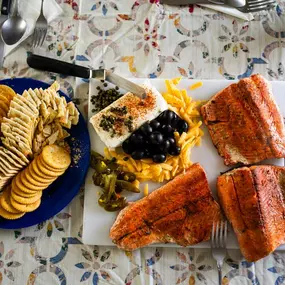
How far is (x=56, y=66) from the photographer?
8.43ft

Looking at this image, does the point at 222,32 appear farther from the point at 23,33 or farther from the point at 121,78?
the point at 23,33

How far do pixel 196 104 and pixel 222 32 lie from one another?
499 millimetres

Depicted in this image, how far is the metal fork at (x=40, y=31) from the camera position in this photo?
269 cm

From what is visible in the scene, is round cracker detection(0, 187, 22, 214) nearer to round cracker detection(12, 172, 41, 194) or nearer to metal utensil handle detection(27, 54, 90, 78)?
round cracker detection(12, 172, 41, 194)

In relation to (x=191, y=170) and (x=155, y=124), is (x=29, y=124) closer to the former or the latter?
(x=155, y=124)

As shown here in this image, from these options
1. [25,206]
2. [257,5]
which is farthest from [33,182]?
[257,5]

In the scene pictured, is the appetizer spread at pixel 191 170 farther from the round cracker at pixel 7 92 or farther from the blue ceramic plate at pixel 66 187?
the round cracker at pixel 7 92

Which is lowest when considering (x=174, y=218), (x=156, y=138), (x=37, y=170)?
(x=174, y=218)

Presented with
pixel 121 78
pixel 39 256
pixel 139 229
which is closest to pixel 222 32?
pixel 121 78

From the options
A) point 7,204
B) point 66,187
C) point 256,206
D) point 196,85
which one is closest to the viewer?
point 256,206

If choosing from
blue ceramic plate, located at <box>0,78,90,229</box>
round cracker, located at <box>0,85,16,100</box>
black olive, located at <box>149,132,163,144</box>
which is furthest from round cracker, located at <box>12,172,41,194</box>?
black olive, located at <box>149,132,163,144</box>

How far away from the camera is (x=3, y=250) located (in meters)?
2.46

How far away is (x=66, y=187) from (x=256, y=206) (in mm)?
944

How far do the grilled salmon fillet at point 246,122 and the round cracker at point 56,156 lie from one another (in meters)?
0.74
